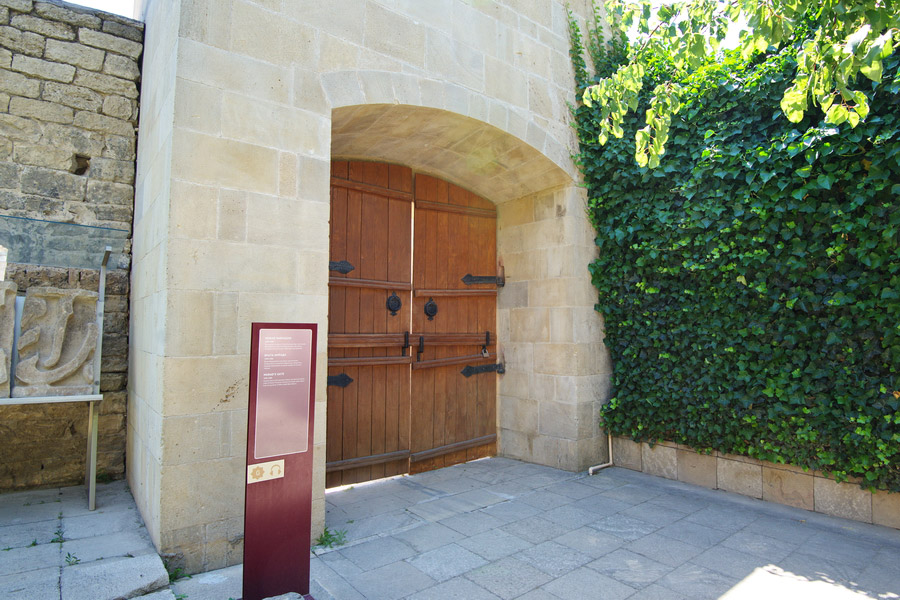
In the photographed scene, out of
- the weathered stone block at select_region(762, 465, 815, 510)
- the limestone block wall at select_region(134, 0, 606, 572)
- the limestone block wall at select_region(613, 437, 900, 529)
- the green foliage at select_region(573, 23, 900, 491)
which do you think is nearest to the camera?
the limestone block wall at select_region(134, 0, 606, 572)

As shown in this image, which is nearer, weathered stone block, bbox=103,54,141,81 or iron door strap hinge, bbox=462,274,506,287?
weathered stone block, bbox=103,54,141,81

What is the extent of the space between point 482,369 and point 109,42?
3692 mm

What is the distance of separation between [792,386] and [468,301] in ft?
8.00

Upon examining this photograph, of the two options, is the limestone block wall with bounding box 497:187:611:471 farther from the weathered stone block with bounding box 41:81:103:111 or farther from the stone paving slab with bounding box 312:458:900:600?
the weathered stone block with bounding box 41:81:103:111

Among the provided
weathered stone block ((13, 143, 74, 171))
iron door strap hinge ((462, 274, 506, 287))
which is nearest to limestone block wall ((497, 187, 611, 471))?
iron door strap hinge ((462, 274, 506, 287))

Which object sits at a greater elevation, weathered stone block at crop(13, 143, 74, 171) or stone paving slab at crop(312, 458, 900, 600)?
weathered stone block at crop(13, 143, 74, 171)

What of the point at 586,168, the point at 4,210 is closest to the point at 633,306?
the point at 586,168

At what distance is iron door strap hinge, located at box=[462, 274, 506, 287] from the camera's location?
4548 millimetres

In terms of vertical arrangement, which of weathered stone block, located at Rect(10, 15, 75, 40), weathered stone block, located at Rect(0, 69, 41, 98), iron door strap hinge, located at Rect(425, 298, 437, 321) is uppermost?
weathered stone block, located at Rect(10, 15, 75, 40)

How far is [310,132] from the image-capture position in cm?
283

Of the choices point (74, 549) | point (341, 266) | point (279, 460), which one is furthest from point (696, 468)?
point (74, 549)

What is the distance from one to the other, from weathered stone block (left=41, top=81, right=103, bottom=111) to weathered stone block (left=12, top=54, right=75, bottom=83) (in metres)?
0.04

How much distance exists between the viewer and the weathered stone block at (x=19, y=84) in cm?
316

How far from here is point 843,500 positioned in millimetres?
3111
